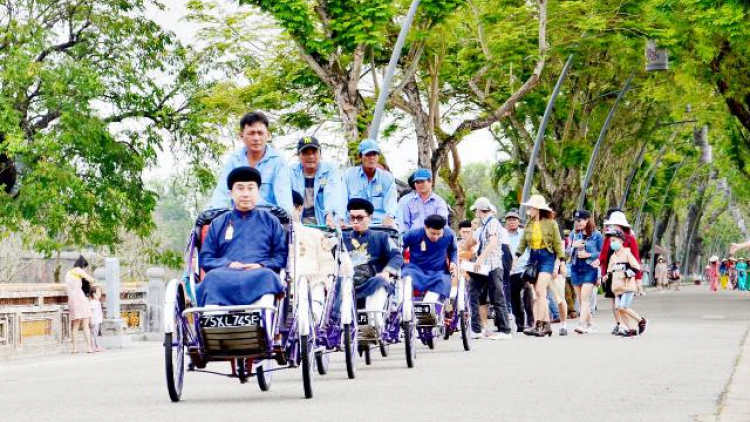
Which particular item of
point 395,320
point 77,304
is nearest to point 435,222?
point 395,320

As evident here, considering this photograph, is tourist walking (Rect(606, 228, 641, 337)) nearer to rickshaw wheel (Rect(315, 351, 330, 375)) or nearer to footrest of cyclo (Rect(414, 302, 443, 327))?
footrest of cyclo (Rect(414, 302, 443, 327))

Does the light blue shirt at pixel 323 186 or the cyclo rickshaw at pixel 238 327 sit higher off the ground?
the light blue shirt at pixel 323 186

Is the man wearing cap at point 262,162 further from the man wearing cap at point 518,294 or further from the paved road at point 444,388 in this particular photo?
the man wearing cap at point 518,294

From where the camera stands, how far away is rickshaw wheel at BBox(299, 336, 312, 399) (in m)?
9.88

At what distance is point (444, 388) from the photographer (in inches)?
433

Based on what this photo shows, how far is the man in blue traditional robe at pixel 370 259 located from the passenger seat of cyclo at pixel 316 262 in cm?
148

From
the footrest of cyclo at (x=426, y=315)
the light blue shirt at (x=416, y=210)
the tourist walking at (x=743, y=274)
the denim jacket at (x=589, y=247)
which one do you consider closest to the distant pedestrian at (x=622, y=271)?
the denim jacket at (x=589, y=247)

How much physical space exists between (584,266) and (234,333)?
12212 millimetres

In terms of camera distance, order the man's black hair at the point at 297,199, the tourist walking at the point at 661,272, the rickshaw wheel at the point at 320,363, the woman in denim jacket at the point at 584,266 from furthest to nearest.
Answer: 1. the tourist walking at the point at 661,272
2. the woman in denim jacket at the point at 584,266
3. the man's black hair at the point at 297,199
4. the rickshaw wheel at the point at 320,363

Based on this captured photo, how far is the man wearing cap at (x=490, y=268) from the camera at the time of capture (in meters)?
19.0

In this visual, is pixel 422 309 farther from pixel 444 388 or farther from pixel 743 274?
A: pixel 743 274

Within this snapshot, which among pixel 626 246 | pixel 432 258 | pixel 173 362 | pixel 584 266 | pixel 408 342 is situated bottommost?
pixel 173 362

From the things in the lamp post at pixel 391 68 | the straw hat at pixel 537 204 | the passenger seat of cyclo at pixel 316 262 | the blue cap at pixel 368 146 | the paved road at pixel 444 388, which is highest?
the lamp post at pixel 391 68

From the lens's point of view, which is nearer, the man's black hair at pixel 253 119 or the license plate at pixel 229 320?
the license plate at pixel 229 320
